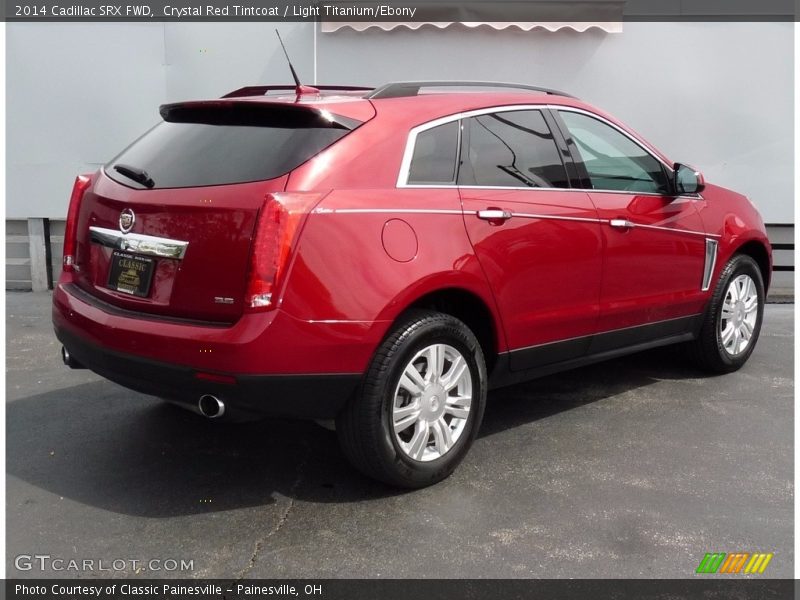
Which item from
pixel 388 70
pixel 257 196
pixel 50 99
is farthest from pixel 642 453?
pixel 50 99

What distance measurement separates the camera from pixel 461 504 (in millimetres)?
3572

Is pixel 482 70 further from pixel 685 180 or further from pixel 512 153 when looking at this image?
pixel 512 153

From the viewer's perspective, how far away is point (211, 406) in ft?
10.8

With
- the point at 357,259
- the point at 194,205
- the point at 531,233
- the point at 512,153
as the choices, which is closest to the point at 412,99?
the point at 512,153

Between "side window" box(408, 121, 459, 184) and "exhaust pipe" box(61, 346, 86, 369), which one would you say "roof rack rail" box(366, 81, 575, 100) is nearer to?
"side window" box(408, 121, 459, 184)

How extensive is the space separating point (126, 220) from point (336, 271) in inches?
38.5

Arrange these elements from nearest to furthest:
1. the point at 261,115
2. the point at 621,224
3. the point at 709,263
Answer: the point at 261,115, the point at 621,224, the point at 709,263

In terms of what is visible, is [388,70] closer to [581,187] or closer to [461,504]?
[581,187]

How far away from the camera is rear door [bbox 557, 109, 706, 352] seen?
4512 millimetres

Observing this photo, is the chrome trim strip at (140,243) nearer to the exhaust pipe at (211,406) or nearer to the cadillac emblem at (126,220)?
the cadillac emblem at (126,220)

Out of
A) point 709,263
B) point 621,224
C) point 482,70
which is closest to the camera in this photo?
point 621,224

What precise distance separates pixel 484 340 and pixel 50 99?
6.37 meters

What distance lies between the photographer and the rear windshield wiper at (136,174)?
357 cm

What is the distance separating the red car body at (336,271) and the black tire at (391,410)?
8 cm
